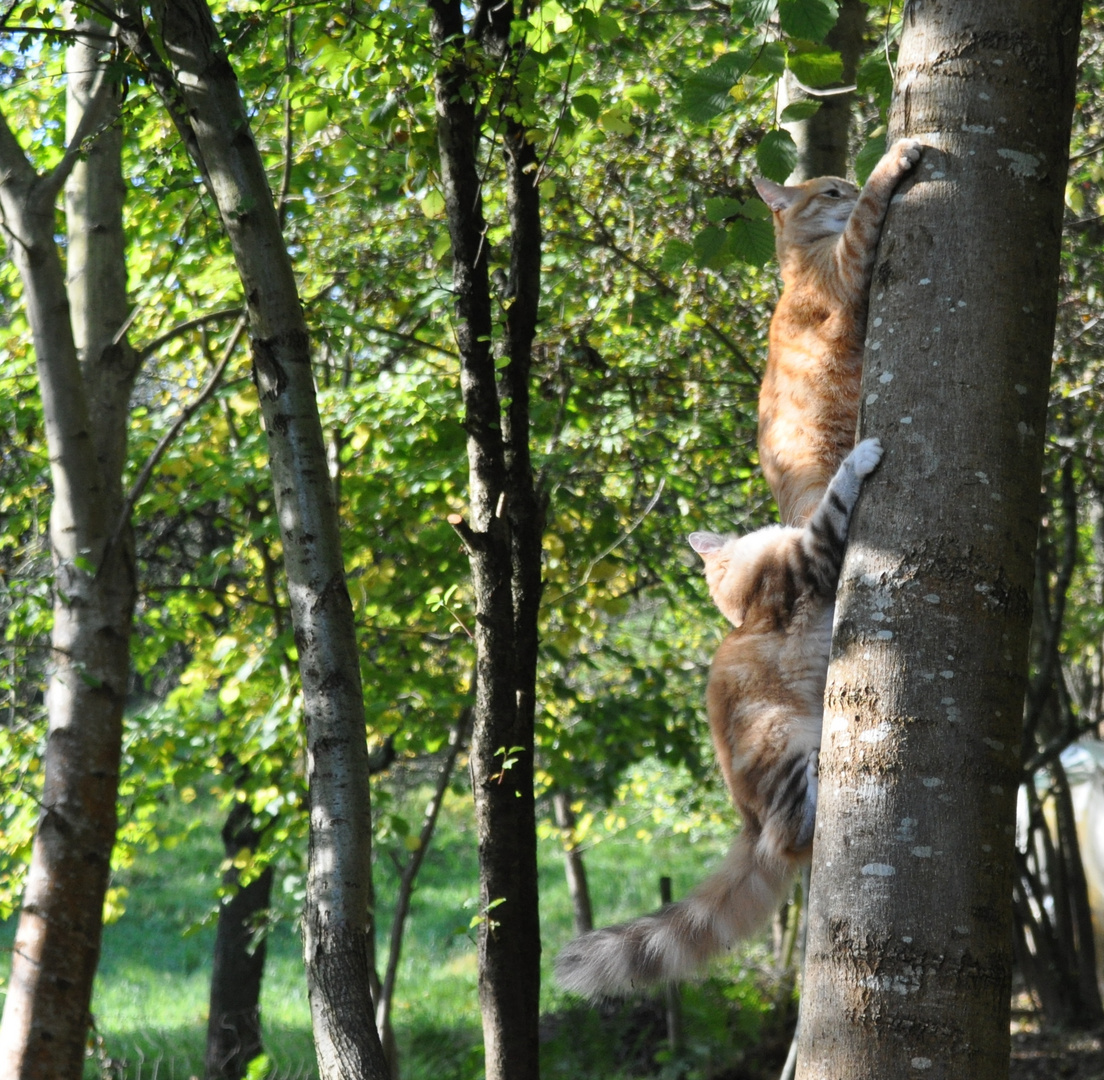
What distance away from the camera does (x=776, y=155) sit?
8.18 ft

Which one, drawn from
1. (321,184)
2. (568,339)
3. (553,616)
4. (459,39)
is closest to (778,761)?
(459,39)

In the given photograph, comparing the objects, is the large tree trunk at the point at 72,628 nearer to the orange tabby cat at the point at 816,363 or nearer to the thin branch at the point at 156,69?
the thin branch at the point at 156,69

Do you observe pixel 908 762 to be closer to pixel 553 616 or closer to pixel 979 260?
pixel 979 260

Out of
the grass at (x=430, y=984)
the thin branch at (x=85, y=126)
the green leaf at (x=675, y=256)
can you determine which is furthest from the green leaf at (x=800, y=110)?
the thin branch at (x=85, y=126)

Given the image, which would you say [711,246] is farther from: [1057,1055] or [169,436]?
[1057,1055]

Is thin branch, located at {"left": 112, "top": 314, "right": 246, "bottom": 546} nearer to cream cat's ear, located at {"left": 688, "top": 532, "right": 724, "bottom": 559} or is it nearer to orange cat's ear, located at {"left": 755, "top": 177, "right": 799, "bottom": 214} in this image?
cream cat's ear, located at {"left": 688, "top": 532, "right": 724, "bottom": 559}

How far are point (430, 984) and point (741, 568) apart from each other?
8.05 metres

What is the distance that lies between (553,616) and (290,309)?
4091mm

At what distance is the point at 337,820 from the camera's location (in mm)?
2334

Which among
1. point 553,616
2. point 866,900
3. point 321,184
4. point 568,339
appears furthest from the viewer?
point 553,616

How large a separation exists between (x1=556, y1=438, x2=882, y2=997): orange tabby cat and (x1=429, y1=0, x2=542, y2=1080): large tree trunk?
0.28m

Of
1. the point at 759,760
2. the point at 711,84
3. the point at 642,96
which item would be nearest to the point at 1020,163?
the point at 711,84

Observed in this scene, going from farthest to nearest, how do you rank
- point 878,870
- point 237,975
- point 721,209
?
point 237,975, point 721,209, point 878,870

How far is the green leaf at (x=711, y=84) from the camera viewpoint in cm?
244
